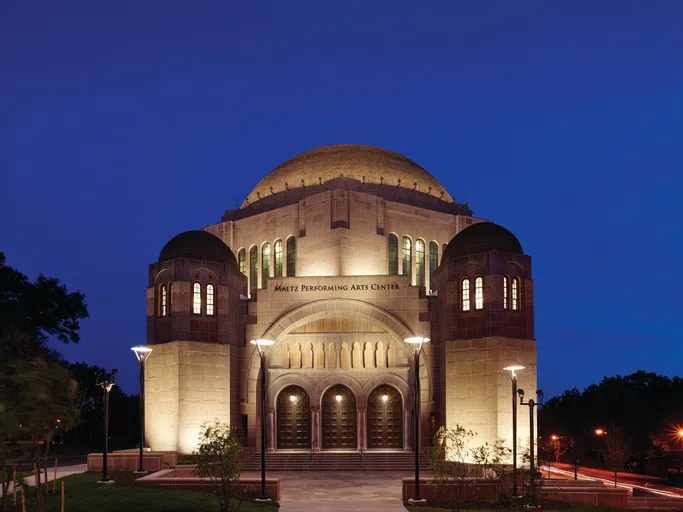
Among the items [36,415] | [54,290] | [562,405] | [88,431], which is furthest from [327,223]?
[88,431]

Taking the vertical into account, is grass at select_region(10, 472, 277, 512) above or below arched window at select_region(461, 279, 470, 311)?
below

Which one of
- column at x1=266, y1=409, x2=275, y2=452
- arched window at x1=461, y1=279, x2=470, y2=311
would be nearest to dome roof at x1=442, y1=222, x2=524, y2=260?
arched window at x1=461, y1=279, x2=470, y2=311

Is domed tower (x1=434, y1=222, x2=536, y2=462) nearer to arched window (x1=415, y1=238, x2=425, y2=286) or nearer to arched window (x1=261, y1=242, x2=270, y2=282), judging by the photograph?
arched window (x1=415, y1=238, x2=425, y2=286)

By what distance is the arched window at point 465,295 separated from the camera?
118ft

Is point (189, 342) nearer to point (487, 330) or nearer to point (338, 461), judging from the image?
point (338, 461)

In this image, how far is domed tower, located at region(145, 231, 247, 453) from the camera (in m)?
36.4

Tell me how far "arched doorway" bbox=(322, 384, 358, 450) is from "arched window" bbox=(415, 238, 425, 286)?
7.96 metres

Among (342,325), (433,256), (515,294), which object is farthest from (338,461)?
(433,256)

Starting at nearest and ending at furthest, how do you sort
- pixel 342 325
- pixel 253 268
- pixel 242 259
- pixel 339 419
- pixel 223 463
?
1. pixel 223 463
2. pixel 339 419
3. pixel 342 325
4. pixel 253 268
5. pixel 242 259

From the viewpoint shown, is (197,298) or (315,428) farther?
(315,428)

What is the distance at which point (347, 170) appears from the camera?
4681cm

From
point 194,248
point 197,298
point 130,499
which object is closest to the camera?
point 130,499

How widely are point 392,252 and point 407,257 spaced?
2.99ft

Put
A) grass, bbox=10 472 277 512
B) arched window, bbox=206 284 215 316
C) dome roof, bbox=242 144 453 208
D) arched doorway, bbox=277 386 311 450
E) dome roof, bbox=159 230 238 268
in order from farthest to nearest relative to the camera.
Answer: dome roof, bbox=242 144 453 208 → arched doorway, bbox=277 386 311 450 → dome roof, bbox=159 230 238 268 → arched window, bbox=206 284 215 316 → grass, bbox=10 472 277 512
